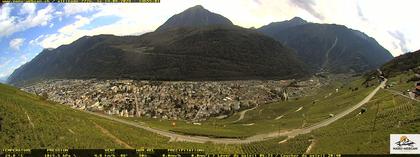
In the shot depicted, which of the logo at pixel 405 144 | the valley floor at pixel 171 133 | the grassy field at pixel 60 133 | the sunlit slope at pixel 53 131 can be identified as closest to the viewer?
the logo at pixel 405 144

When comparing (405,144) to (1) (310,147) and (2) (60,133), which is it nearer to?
(1) (310,147)

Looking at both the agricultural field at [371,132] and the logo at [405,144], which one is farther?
the agricultural field at [371,132]

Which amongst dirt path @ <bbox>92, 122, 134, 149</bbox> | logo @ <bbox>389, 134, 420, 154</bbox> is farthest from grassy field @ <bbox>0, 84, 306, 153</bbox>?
logo @ <bbox>389, 134, 420, 154</bbox>

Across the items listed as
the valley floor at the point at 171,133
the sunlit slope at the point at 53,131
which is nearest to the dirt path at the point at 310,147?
the valley floor at the point at 171,133

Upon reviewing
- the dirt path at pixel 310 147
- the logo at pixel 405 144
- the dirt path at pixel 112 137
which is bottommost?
the dirt path at pixel 310 147

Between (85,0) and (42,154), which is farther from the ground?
(85,0)

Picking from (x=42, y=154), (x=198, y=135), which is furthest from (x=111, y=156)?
(x=198, y=135)

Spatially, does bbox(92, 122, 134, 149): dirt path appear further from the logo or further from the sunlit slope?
the logo

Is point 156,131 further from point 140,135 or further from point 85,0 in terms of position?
point 85,0

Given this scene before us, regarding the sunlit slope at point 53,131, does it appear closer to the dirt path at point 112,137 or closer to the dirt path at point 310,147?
the dirt path at point 112,137
